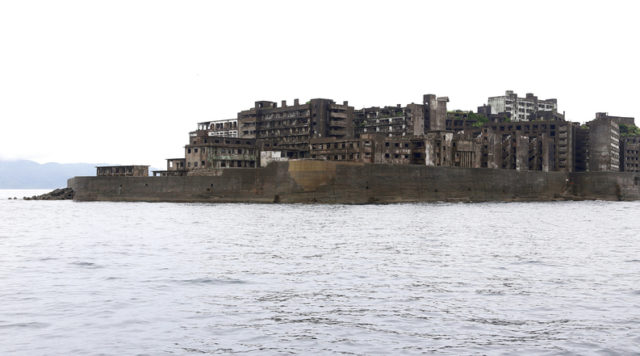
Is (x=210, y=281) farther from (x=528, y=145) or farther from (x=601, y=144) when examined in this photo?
(x=601, y=144)

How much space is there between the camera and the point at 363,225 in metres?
48.6

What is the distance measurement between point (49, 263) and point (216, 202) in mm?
67876

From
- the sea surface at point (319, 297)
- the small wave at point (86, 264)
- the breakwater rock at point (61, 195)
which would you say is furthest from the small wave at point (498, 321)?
the breakwater rock at point (61, 195)

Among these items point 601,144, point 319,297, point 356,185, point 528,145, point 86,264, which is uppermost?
point 601,144

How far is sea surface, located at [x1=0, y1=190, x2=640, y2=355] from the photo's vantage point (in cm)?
1347

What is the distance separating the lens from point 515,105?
186625mm

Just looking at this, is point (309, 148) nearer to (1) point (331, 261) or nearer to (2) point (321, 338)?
(1) point (331, 261)

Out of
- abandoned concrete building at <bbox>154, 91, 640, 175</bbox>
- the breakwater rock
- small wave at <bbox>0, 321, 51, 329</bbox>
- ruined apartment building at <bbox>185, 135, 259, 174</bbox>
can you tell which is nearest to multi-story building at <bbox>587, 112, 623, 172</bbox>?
abandoned concrete building at <bbox>154, 91, 640, 175</bbox>

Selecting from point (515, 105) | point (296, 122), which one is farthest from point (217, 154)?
point (515, 105)

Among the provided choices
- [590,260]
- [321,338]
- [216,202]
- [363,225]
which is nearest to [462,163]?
[216,202]

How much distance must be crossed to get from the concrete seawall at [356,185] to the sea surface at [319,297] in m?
49.3

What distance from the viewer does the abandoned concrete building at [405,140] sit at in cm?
11388

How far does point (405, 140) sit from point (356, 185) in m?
29.0

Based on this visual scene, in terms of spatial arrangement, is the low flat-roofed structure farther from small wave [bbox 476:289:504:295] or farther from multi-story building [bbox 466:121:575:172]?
small wave [bbox 476:289:504:295]
